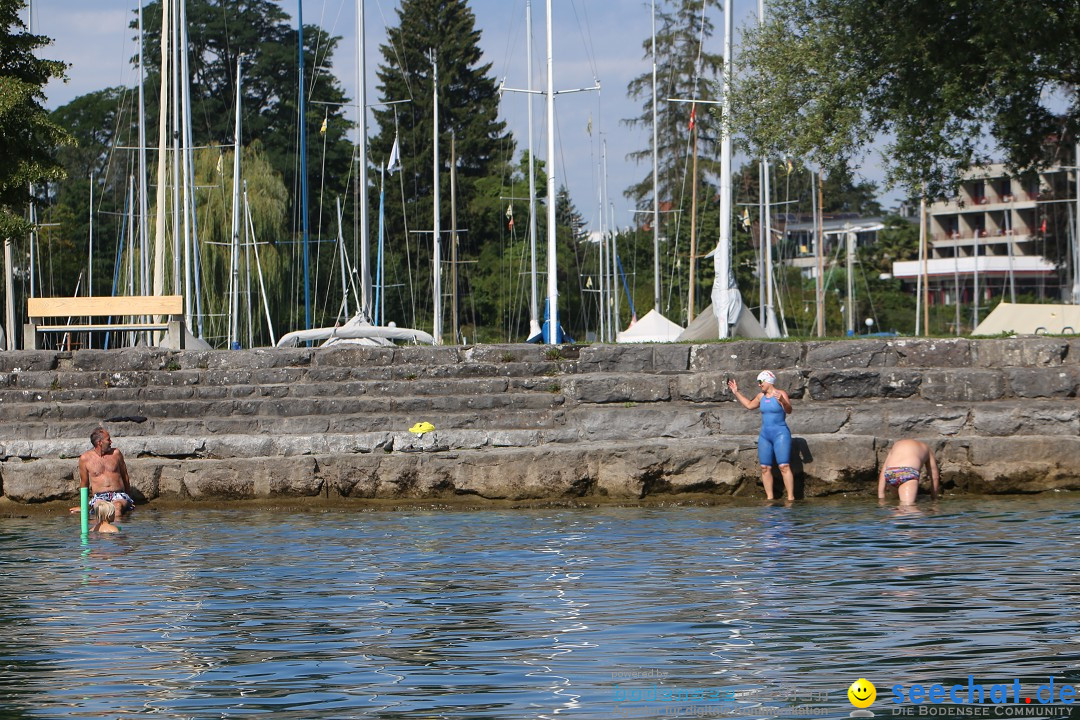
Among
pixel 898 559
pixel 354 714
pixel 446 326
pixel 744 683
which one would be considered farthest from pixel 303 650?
pixel 446 326

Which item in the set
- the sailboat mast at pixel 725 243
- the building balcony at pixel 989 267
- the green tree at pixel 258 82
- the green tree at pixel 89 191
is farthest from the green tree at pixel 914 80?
the building balcony at pixel 989 267

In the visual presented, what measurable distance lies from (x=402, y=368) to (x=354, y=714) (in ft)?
38.0

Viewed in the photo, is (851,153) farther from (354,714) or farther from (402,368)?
(354,714)

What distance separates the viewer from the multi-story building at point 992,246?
7800 centimetres

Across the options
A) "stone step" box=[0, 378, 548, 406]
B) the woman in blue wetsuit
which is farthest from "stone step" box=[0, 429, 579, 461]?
the woman in blue wetsuit

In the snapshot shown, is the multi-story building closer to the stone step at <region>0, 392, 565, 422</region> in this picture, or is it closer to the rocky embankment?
the rocky embankment

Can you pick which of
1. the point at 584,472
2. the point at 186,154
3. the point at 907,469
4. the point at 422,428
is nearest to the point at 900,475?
the point at 907,469

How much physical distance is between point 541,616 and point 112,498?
7313mm

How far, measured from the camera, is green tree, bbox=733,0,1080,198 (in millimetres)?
15109

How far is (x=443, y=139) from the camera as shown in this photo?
58281mm

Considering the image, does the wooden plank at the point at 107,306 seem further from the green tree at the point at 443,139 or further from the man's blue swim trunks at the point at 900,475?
the green tree at the point at 443,139

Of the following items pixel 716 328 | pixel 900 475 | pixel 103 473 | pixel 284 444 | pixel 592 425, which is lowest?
pixel 900 475

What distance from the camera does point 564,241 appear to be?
5553 centimetres

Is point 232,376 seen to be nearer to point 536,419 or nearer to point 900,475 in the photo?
point 536,419
